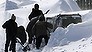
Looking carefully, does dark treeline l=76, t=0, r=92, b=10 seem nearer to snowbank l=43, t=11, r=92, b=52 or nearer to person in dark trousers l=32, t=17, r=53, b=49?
person in dark trousers l=32, t=17, r=53, b=49

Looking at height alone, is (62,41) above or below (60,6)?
above

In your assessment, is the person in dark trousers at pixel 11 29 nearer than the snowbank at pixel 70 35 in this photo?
No

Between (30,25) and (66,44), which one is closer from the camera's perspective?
(66,44)

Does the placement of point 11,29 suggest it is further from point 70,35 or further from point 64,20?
point 64,20

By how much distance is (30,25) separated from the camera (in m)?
15.8

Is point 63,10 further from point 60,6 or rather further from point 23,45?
point 23,45

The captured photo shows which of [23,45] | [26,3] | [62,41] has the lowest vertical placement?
[26,3]

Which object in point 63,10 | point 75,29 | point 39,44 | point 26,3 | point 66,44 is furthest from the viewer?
point 26,3

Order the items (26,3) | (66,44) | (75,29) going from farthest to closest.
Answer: (26,3)
(75,29)
(66,44)

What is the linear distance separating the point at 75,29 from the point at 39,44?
6.48 feet

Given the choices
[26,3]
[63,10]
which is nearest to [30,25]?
[63,10]

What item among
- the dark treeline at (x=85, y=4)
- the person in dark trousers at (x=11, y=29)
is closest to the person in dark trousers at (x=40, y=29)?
the person in dark trousers at (x=11, y=29)

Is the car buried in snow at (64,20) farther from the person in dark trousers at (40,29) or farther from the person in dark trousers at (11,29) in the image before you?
the person in dark trousers at (11,29)

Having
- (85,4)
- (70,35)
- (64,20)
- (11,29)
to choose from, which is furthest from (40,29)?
(85,4)
